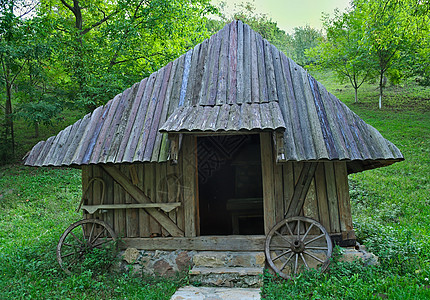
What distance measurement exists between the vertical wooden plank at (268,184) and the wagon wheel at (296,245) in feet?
0.51

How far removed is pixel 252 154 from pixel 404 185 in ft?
19.5

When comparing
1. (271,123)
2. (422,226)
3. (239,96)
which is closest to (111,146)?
(239,96)

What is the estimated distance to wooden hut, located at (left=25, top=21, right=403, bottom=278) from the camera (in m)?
5.53

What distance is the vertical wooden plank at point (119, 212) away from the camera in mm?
6406

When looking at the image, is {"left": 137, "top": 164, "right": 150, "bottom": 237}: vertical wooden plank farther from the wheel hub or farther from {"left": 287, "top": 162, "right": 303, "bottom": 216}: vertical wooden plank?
{"left": 287, "top": 162, "right": 303, "bottom": 216}: vertical wooden plank

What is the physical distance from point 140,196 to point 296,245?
309 cm

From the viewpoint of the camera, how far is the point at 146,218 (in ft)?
20.7

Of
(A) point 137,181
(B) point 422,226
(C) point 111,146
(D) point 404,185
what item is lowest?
(B) point 422,226

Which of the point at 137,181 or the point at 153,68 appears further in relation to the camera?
the point at 153,68

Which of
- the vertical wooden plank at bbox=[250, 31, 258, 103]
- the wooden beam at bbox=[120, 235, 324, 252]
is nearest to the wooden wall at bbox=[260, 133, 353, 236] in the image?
the wooden beam at bbox=[120, 235, 324, 252]

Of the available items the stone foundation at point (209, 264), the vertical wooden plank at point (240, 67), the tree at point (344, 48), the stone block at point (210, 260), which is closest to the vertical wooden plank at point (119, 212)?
the stone foundation at point (209, 264)

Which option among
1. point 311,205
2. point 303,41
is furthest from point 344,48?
point 303,41

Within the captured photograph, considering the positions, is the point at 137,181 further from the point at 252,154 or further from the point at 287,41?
the point at 287,41

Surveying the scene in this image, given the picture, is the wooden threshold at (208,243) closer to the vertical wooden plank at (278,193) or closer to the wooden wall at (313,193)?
the wooden wall at (313,193)
